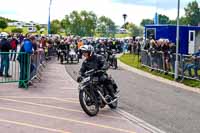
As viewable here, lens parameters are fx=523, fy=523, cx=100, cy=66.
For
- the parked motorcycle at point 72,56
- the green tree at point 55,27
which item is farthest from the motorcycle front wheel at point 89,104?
the green tree at point 55,27

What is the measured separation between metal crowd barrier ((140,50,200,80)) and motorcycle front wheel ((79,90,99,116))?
9.92m

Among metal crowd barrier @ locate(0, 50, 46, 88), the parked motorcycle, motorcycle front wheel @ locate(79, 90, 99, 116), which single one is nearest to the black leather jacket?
motorcycle front wheel @ locate(79, 90, 99, 116)

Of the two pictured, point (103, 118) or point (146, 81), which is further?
point (146, 81)

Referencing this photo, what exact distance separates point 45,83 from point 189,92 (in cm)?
560

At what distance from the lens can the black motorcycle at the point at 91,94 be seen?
12.5 metres

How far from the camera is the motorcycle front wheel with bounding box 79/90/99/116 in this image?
40.8ft

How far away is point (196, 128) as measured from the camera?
11.3 m

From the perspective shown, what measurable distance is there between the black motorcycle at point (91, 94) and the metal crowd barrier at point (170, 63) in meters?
9.48

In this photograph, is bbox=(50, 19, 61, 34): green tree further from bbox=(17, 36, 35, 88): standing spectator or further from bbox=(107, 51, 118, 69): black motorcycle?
bbox=(17, 36, 35, 88): standing spectator

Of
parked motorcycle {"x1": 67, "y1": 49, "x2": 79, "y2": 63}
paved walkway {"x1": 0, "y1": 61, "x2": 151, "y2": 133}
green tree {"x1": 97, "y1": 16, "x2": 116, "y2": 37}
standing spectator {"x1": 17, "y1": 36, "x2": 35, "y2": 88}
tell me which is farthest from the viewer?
green tree {"x1": 97, "y1": 16, "x2": 116, "y2": 37}

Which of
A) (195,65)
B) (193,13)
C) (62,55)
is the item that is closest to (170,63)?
(195,65)

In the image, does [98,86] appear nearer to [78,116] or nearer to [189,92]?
[78,116]

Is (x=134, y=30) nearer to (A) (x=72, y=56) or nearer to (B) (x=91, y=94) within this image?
(A) (x=72, y=56)

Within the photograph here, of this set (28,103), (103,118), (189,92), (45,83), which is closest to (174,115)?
(103,118)
